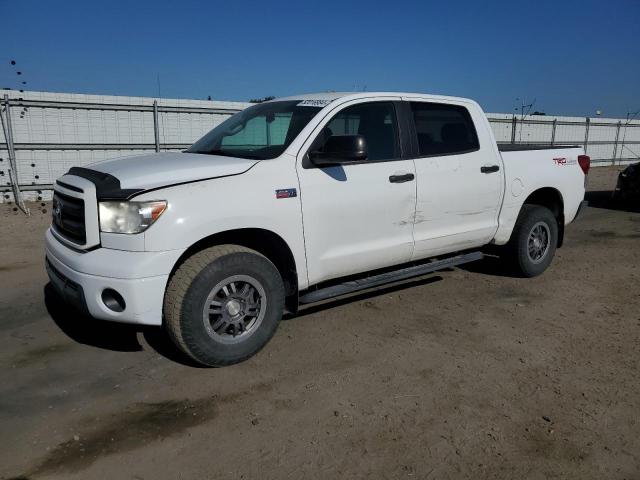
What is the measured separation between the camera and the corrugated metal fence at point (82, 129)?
10.2 meters

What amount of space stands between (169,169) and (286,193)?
32.1 inches

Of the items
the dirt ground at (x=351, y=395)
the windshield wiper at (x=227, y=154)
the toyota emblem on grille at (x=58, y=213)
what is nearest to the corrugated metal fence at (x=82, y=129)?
the dirt ground at (x=351, y=395)

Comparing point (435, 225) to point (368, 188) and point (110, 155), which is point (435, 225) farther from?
point (110, 155)

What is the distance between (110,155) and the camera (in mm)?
11289

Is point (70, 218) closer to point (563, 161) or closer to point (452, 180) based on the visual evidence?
point (452, 180)

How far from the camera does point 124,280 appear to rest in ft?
10.3

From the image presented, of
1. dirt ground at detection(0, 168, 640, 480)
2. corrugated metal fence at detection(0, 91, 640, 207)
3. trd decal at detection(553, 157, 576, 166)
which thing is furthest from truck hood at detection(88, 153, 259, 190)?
corrugated metal fence at detection(0, 91, 640, 207)

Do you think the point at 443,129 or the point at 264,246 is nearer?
the point at 264,246

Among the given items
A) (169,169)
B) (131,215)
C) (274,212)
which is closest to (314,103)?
(274,212)

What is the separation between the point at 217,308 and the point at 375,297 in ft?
6.75

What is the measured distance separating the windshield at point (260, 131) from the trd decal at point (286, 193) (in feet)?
0.99

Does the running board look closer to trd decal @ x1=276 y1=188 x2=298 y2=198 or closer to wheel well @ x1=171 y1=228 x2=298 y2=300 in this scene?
wheel well @ x1=171 y1=228 x2=298 y2=300

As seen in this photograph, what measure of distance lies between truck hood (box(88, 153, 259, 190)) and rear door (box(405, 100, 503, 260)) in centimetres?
168

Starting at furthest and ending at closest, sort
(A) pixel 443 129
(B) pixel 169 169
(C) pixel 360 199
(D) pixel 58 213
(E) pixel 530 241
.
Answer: (E) pixel 530 241, (A) pixel 443 129, (C) pixel 360 199, (D) pixel 58 213, (B) pixel 169 169
